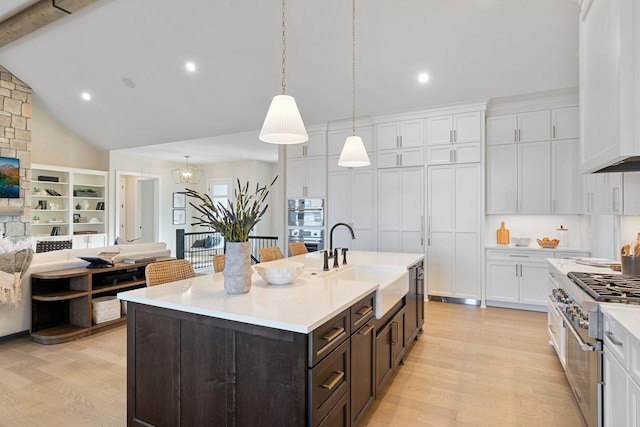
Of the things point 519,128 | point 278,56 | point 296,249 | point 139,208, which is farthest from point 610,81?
point 139,208

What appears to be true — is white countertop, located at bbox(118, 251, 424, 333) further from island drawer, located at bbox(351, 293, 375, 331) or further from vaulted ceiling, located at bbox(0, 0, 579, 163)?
vaulted ceiling, located at bbox(0, 0, 579, 163)

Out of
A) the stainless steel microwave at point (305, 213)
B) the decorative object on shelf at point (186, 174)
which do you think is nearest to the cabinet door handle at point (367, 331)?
the stainless steel microwave at point (305, 213)

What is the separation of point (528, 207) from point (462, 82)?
6.36 feet

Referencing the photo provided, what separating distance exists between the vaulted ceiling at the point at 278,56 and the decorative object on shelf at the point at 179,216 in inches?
149

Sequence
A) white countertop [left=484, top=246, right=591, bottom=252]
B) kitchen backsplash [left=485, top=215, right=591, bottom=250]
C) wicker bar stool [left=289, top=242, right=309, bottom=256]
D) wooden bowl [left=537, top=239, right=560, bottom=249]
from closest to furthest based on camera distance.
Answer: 1. wicker bar stool [left=289, top=242, right=309, bottom=256]
2. white countertop [left=484, top=246, right=591, bottom=252]
3. wooden bowl [left=537, top=239, right=560, bottom=249]
4. kitchen backsplash [left=485, top=215, right=591, bottom=250]

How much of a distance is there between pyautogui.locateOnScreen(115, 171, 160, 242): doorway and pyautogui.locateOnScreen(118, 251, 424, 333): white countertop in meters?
8.15

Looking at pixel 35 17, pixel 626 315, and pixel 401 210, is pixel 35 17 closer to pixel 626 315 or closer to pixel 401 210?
pixel 401 210

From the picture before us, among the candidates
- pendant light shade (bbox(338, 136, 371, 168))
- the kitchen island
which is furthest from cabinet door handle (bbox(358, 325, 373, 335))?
pendant light shade (bbox(338, 136, 371, 168))

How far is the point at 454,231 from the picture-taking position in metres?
4.99

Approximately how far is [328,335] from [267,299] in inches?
16.5

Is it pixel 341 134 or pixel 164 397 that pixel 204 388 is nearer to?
pixel 164 397

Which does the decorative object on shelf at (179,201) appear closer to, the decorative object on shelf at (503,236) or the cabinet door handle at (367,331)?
the decorative object on shelf at (503,236)

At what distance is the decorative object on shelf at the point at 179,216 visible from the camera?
393 inches

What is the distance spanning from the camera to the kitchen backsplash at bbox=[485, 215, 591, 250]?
475cm
